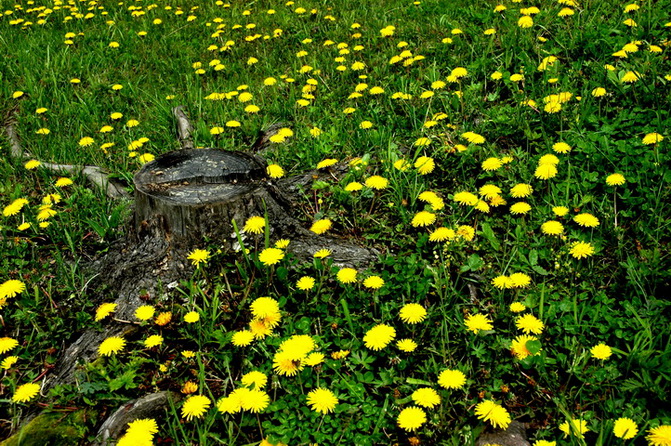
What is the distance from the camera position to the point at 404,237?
2846 millimetres

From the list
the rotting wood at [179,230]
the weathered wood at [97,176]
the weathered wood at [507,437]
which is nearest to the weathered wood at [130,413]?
the rotting wood at [179,230]

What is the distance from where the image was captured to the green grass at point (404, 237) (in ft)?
6.59

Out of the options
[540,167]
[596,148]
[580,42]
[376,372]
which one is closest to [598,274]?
[540,167]

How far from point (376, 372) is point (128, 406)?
39.4 inches

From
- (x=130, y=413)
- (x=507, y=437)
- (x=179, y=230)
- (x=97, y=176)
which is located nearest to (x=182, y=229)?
(x=179, y=230)

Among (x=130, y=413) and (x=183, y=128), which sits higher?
(x=183, y=128)

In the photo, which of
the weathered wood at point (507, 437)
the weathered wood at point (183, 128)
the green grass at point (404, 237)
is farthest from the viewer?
the weathered wood at point (183, 128)

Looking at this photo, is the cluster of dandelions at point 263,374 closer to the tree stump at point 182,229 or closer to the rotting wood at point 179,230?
the rotting wood at point 179,230

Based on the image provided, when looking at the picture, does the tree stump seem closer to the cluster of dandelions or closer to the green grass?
the green grass

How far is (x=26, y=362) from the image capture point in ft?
8.14

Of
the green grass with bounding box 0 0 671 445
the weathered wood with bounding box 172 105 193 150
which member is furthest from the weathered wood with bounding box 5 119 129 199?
the weathered wood with bounding box 172 105 193 150

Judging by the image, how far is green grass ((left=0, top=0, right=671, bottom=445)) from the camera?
2010 mm

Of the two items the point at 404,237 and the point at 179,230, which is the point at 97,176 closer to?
the point at 179,230

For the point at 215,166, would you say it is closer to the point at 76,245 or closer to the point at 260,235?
the point at 260,235
